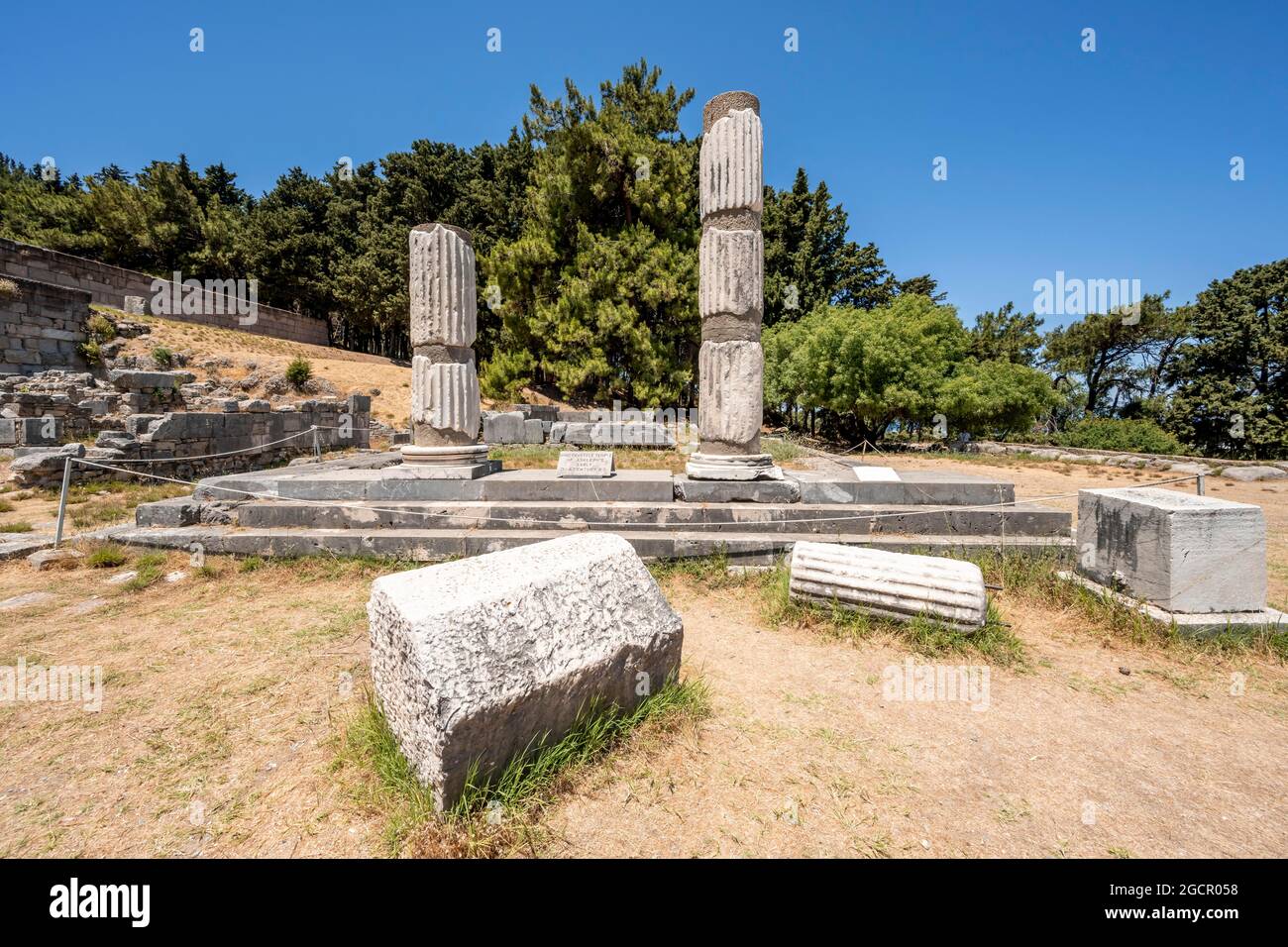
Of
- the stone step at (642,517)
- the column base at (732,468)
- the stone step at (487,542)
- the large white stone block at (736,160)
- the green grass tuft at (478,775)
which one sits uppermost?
the large white stone block at (736,160)

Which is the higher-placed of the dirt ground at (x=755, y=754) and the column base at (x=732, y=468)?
the column base at (x=732, y=468)

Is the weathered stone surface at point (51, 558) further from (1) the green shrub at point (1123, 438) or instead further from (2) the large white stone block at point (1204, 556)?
(1) the green shrub at point (1123, 438)

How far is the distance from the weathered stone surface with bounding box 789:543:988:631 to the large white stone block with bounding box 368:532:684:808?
1706 millimetres

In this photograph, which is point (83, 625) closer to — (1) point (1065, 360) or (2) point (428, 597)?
(2) point (428, 597)

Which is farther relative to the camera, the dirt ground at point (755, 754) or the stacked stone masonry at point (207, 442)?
the stacked stone masonry at point (207, 442)

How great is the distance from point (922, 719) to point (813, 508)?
2.95 metres

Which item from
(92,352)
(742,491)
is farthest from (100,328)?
(742,491)

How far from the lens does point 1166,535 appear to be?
3.87m

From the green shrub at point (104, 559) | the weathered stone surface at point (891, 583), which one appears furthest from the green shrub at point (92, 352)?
the weathered stone surface at point (891, 583)

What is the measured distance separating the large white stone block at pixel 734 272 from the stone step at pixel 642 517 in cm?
244

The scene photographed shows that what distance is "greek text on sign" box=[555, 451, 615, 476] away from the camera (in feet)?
20.4

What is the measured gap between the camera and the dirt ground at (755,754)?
2080 millimetres

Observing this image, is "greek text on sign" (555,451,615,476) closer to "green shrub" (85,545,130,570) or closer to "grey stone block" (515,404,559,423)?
"green shrub" (85,545,130,570)
